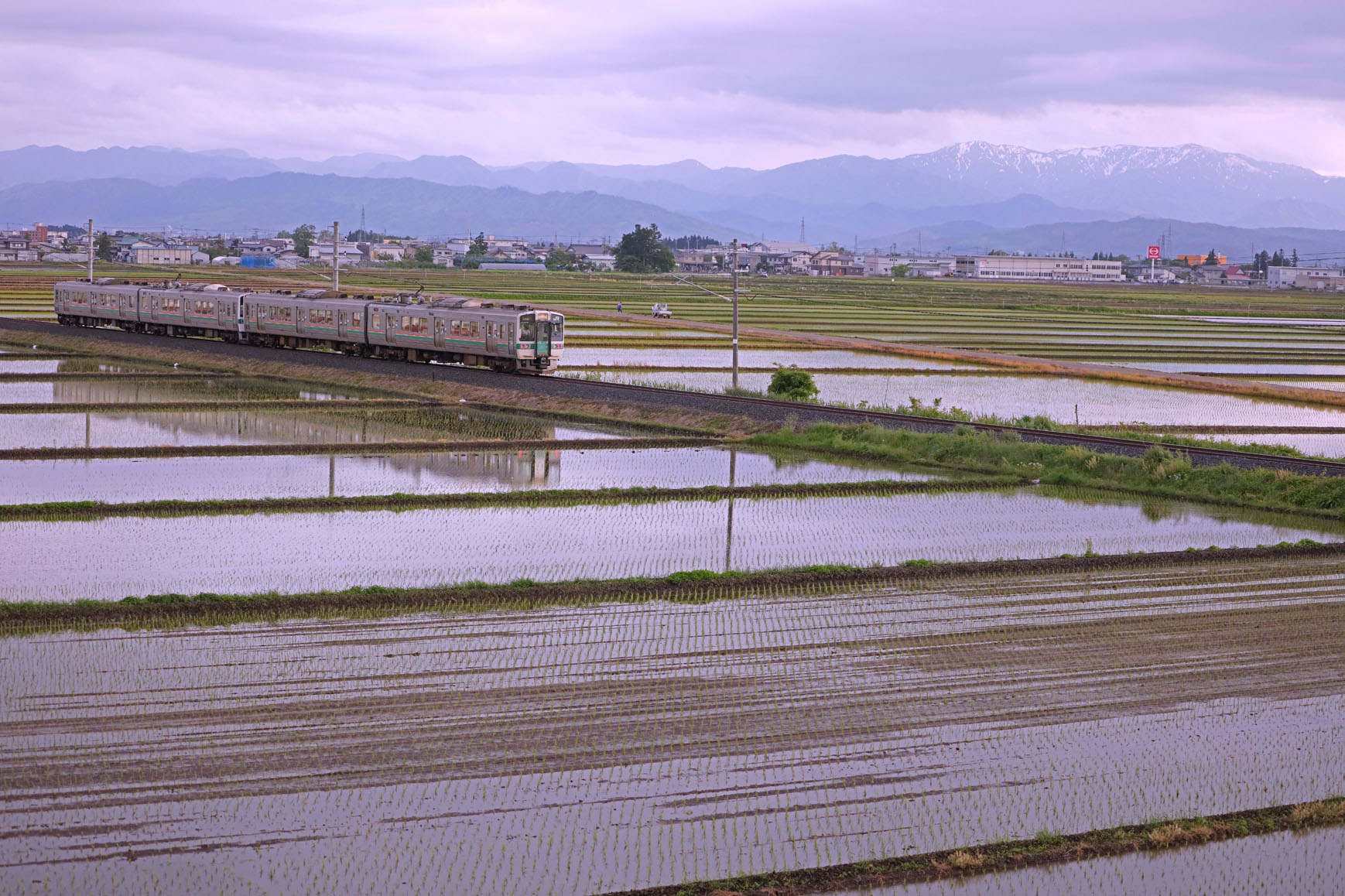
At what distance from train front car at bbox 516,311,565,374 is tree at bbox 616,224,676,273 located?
122027 mm

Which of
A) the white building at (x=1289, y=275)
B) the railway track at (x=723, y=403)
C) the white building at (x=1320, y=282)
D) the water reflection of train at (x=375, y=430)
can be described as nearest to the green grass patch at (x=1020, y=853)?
the water reflection of train at (x=375, y=430)

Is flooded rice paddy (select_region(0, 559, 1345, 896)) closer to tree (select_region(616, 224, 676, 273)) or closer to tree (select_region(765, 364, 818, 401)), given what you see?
tree (select_region(765, 364, 818, 401))

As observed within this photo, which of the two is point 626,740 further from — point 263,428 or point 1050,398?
point 1050,398

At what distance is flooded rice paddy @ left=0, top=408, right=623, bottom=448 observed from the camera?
95.5ft

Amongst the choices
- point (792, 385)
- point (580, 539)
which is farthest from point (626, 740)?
point (792, 385)

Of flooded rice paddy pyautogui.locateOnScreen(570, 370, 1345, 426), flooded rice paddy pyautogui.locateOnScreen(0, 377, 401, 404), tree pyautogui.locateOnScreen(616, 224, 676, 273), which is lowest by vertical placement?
flooded rice paddy pyautogui.locateOnScreen(0, 377, 401, 404)

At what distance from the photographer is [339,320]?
48250 mm

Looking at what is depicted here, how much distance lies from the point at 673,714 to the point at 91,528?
11639 mm

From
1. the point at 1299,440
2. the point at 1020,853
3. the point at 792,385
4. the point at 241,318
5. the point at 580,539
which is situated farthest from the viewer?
the point at 241,318

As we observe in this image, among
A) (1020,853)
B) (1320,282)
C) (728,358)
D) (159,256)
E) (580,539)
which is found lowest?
(1020,853)

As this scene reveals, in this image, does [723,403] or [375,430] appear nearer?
[375,430]

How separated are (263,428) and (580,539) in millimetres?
Result: 14107

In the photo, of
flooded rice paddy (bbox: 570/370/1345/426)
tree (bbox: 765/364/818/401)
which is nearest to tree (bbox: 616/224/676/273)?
flooded rice paddy (bbox: 570/370/1345/426)

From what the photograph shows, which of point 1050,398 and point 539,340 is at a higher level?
point 539,340
